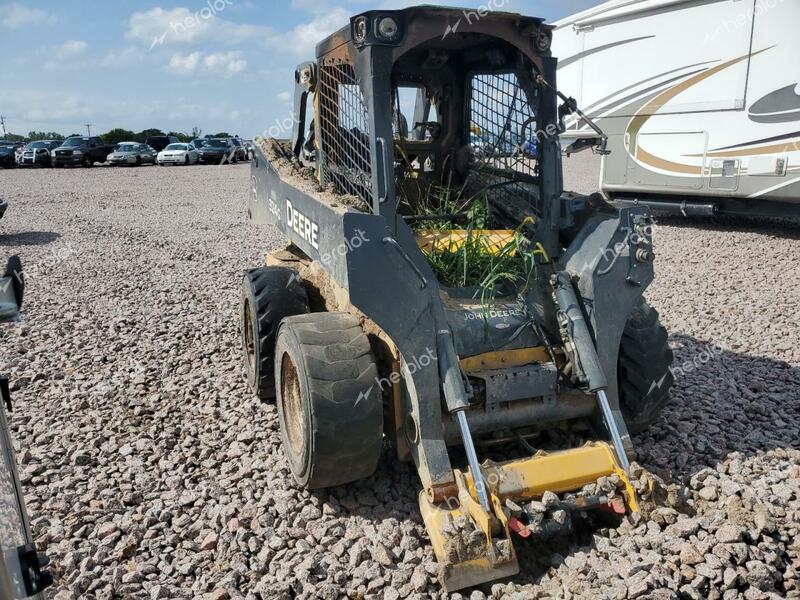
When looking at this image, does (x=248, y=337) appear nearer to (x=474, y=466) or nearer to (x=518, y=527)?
(x=474, y=466)

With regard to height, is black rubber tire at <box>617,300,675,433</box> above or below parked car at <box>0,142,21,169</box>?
below

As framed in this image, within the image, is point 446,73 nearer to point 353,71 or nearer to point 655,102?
point 353,71

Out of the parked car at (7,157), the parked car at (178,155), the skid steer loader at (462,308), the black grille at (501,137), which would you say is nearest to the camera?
the skid steer loader at (462,308)

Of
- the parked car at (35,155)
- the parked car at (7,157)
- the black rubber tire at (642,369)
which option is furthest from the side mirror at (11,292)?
the parked car at (7,157)

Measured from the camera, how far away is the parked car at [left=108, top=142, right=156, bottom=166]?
29.7 metres

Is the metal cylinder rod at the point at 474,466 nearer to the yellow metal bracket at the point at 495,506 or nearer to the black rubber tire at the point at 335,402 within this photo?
the yellow metal bracket at the point at 495,506

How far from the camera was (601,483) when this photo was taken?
3.03 metres

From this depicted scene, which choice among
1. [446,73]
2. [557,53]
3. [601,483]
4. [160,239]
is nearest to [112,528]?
[601,483]

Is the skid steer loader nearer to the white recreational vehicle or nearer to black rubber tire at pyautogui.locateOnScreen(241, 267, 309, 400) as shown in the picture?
black rubber tire at pyautogui.locateOnScreen(241, 267, 309, 400)

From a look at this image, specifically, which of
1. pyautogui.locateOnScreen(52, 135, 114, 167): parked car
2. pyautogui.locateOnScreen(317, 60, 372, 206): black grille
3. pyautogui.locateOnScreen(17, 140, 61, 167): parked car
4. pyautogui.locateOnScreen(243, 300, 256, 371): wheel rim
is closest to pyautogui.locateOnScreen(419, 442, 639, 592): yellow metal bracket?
pyautogui.locateOnScreen(317, 60, 372, 206): black grille

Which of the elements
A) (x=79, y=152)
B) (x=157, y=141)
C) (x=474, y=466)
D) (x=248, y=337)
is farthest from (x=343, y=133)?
(x=157, y=141)

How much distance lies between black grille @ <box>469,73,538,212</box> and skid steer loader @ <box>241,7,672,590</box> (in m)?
0.01

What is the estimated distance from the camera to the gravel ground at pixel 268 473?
9.26 feet

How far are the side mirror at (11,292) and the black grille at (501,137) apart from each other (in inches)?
123
